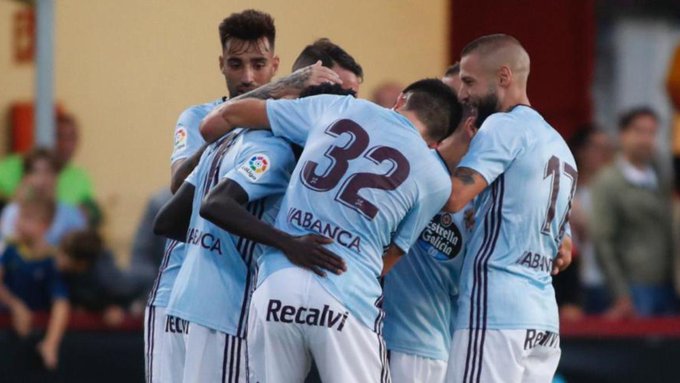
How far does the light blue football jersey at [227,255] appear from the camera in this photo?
6.68 m

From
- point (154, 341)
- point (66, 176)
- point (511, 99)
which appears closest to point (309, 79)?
point (511, 99)

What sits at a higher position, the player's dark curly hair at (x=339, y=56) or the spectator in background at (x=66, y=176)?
the player's dark curly hair at (x=339, y=56)

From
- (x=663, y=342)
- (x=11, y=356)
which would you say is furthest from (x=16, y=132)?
(x=663, y=342)

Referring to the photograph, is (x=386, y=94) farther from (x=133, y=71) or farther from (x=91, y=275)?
(x=91, y=275)

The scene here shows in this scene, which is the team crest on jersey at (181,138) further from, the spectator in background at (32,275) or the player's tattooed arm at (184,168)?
the spectator in background at (32,275)

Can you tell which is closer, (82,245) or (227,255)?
(227,255)

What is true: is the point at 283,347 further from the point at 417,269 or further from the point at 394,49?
the point at 394,49

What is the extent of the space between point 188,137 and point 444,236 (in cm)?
121

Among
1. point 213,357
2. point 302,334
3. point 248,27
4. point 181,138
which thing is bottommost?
point 213,357

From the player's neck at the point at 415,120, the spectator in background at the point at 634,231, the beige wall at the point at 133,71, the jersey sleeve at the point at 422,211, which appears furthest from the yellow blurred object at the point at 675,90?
the jersey sleeve at the point at 422,211

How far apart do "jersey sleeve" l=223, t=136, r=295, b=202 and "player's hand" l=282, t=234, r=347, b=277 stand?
0.29 meters

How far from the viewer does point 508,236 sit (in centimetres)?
689

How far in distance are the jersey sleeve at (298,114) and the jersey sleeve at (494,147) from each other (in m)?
0.57

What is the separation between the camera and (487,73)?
23.3 feet
